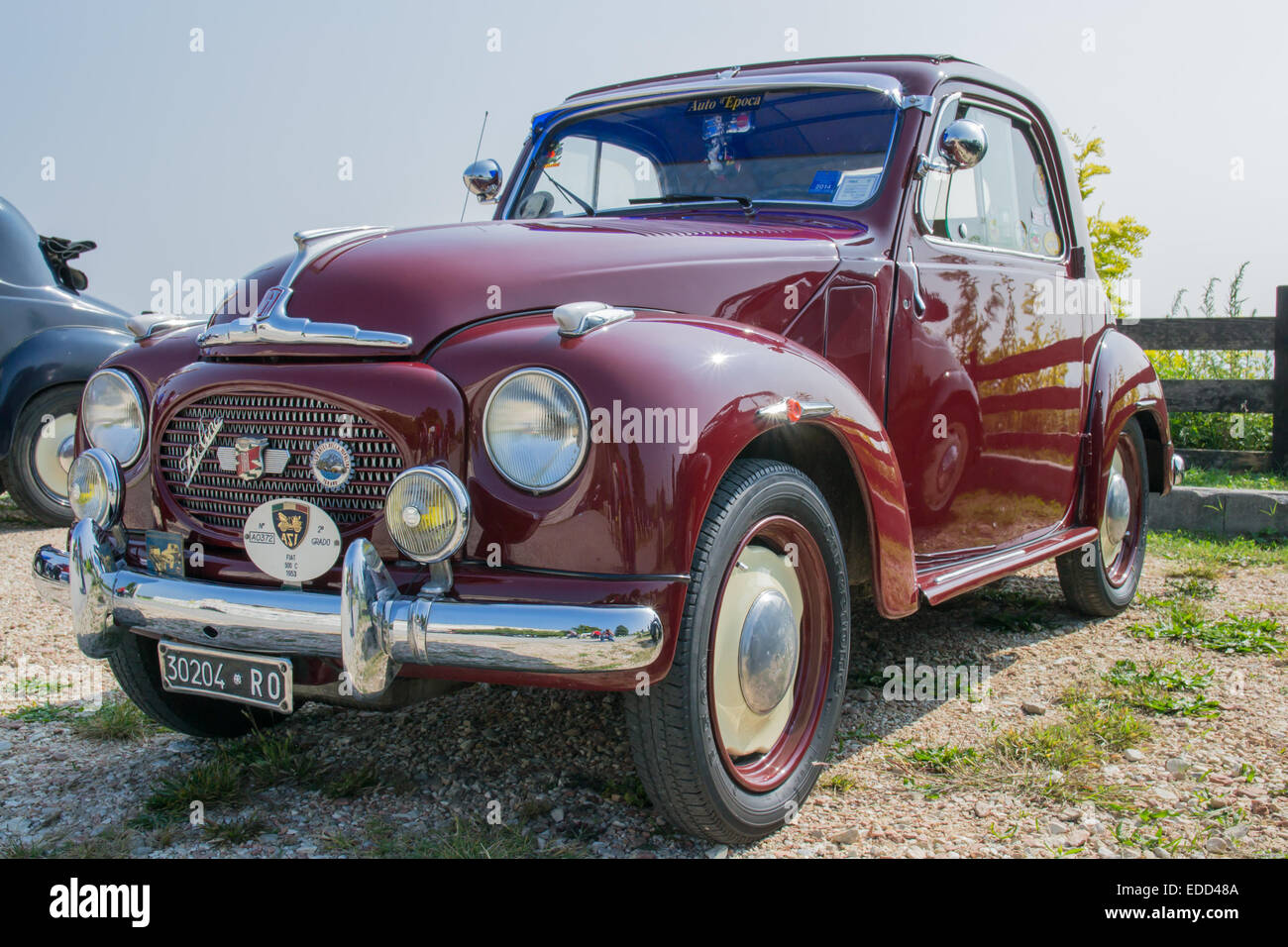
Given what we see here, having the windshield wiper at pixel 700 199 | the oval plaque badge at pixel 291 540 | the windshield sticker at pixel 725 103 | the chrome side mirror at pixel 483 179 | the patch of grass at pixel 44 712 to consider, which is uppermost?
the windshield sticker at pixel 725 103

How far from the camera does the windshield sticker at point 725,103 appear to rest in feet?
11.7

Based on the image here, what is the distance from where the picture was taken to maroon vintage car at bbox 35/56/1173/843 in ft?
7.22

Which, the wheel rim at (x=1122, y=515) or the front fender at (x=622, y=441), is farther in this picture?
the wheel rim at (x=1122, y=515)

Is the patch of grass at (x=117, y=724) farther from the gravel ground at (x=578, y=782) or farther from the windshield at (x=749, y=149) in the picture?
the windshield at (x=749, y=149)

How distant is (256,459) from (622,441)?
86 cm

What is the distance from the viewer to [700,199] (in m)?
3.46

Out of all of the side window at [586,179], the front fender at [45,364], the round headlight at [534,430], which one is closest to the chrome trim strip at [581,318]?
the round headlight at [534,430]

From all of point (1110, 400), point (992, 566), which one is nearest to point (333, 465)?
point (992, 566)

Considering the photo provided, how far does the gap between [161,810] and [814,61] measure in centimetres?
308

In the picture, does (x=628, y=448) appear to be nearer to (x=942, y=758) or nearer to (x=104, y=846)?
(x=942, y=758)

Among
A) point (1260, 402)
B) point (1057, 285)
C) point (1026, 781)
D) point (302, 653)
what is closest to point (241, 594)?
point (302, 653)

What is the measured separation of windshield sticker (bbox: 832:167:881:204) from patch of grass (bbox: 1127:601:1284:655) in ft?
7.48

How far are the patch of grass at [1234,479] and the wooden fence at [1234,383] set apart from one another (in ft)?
0.18

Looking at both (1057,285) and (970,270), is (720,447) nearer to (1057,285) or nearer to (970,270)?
(970,270)
